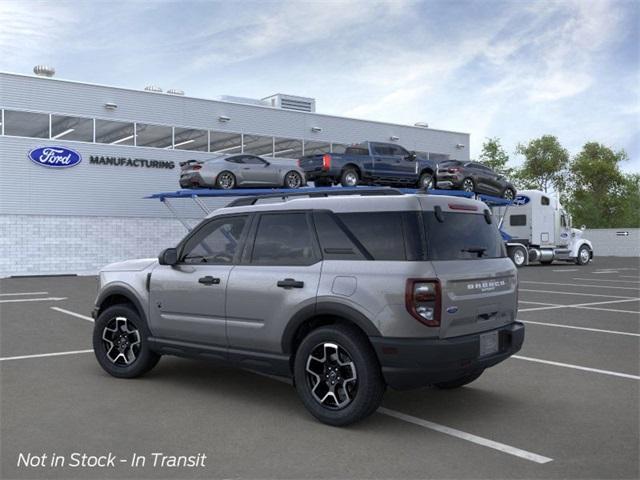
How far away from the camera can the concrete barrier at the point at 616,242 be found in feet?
161

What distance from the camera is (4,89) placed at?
25.2 meters

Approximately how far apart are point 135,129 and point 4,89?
542 cm

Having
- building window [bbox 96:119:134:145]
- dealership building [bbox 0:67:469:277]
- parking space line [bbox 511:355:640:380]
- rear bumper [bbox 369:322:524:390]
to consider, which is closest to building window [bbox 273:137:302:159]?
dealership building [bbox 0:67:469:277]

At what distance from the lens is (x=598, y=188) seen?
70.3 metres

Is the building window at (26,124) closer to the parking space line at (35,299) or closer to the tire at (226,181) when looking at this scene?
the tire at (226,181)

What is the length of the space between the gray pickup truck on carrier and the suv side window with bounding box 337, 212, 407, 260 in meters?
17.4

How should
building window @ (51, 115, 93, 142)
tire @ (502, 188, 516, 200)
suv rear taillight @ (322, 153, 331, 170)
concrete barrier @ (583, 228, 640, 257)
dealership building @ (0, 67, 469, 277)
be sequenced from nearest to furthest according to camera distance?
suv rear taillight @ (322, 153, 331, 170), dealership building @ (0, 67, 469, 277), building window @ (51, 115, 93, 142), tire @ (502, 188, 516, 200), concrete barrier @ (583, 228, 640, 257)

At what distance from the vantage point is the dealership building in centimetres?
2586

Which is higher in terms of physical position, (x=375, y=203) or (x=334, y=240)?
(x=375, y=203)

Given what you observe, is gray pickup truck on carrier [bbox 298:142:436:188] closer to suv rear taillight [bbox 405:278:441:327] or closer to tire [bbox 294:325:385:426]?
tire [bbox 294:325:385:426]

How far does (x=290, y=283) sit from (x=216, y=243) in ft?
3.83

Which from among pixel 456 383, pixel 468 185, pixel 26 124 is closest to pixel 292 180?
pixel 468 185

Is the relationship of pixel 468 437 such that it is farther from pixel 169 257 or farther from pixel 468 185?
pixel 468 185

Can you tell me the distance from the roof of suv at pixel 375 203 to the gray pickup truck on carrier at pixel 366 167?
1698cm
